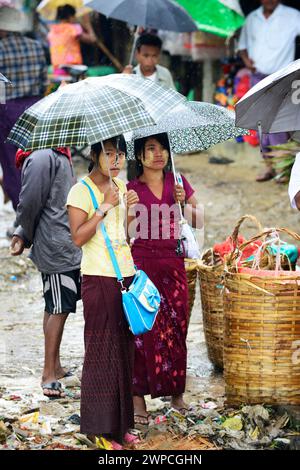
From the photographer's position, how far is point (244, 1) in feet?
39.9

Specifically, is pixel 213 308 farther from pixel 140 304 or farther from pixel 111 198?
pixel 111 198

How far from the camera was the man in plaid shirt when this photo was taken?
8.80 meters

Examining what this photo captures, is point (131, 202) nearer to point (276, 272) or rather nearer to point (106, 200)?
point (106, 200)

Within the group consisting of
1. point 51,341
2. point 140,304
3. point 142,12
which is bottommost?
point 51,341

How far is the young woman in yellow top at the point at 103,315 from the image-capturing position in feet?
15.6

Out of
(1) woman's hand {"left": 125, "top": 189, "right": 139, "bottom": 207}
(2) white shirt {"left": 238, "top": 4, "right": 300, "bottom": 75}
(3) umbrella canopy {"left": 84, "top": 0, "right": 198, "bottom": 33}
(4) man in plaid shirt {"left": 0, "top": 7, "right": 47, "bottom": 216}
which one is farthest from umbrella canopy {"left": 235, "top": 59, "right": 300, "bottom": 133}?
(2) white shirt {"left": 238, "top": 4, "right": 300, "bottom": 75}

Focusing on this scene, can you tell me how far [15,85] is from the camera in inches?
355

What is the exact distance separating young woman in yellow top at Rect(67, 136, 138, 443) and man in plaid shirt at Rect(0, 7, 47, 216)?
4131mm

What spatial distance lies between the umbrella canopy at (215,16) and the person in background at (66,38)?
1490 mm

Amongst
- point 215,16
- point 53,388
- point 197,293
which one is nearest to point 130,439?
point 53,388

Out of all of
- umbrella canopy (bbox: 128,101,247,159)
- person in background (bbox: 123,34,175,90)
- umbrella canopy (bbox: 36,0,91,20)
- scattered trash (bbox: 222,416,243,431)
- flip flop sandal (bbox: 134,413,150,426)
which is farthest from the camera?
umbrella canopy (bbox: 36,0,91,20)

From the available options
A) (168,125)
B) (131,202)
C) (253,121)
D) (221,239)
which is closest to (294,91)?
(253,121)

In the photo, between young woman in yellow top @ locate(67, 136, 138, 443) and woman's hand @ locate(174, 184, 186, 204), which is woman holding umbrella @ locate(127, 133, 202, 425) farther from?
Answer: young woman in yellow top @ locate(67, 136, 138, 443)

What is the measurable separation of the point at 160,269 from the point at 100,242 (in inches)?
26.4
